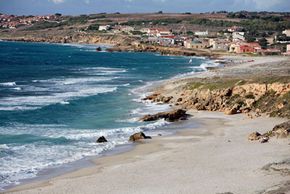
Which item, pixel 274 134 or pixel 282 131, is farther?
pixel 274 134

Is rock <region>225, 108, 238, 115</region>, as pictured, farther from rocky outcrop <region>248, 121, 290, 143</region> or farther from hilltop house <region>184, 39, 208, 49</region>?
hilltop house <region>184, 39, 208, 49</region>

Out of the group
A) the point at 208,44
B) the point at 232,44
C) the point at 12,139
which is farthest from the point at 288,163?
the point at 208,44

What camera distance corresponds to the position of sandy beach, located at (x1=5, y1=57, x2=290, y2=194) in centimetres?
2347

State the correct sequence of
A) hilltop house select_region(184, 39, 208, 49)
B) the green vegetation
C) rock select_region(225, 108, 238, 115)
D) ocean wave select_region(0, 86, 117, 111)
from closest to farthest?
rock select_region(225, 108, 238, 115) < ocean wave select_region(0, 86, 117, 111) < the green vegetation < hilltop house select_region(184, 39, 208, 49)

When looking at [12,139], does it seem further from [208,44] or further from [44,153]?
[208,44]

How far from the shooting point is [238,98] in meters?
46.5

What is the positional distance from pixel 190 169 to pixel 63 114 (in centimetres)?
2046

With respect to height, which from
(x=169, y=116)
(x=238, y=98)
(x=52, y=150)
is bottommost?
(x=169, y=116)

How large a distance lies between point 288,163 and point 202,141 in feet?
29.8

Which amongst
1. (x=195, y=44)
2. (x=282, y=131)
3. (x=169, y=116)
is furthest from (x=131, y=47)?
(x=282, y=131)

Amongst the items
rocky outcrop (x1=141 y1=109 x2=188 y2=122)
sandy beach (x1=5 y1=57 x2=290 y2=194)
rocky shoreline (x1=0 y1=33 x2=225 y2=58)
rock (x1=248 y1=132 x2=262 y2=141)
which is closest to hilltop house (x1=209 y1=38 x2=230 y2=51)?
rocky shoreline (x1=0 y1=33 x2=225 y2=58)

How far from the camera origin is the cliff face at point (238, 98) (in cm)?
4275

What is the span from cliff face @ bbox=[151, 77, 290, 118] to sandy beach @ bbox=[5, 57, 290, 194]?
6.40 m

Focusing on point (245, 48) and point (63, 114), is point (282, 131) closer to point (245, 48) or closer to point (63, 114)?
point (63, 114)
